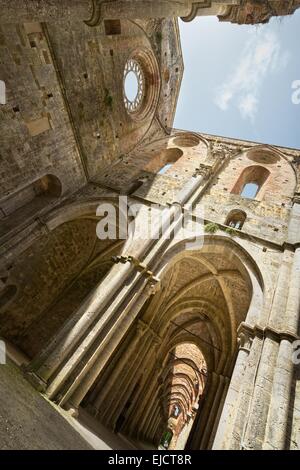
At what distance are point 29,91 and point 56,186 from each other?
9.57 ft

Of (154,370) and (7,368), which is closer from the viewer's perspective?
(7,368)

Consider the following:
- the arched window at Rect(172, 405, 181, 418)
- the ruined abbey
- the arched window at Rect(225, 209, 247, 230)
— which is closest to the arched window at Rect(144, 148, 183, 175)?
the ruined abbey

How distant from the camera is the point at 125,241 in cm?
759

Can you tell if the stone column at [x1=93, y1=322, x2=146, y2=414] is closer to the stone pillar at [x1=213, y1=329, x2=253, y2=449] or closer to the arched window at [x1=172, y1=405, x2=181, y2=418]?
the stone pillar at [x1=213, y1=329, x2=253, y2=449]

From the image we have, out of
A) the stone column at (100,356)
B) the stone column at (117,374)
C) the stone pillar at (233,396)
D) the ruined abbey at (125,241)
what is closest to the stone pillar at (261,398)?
the ruined abbey at (125,241)

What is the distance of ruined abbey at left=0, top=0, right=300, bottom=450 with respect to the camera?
14.8ft

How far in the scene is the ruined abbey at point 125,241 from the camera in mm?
4520

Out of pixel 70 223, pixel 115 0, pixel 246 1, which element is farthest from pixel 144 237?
pixel 246 1

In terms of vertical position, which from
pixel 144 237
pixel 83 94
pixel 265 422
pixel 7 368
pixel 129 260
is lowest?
pixel 7 368

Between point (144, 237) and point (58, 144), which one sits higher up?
point (58, 144)

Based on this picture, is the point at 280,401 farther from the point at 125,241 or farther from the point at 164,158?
the point at 164,158

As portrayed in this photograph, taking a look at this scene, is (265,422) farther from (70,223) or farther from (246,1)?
(246,1)

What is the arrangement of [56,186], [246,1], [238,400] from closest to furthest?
1. [238,400]
2. [246,1]
3. [56,186]

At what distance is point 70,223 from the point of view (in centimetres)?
960
